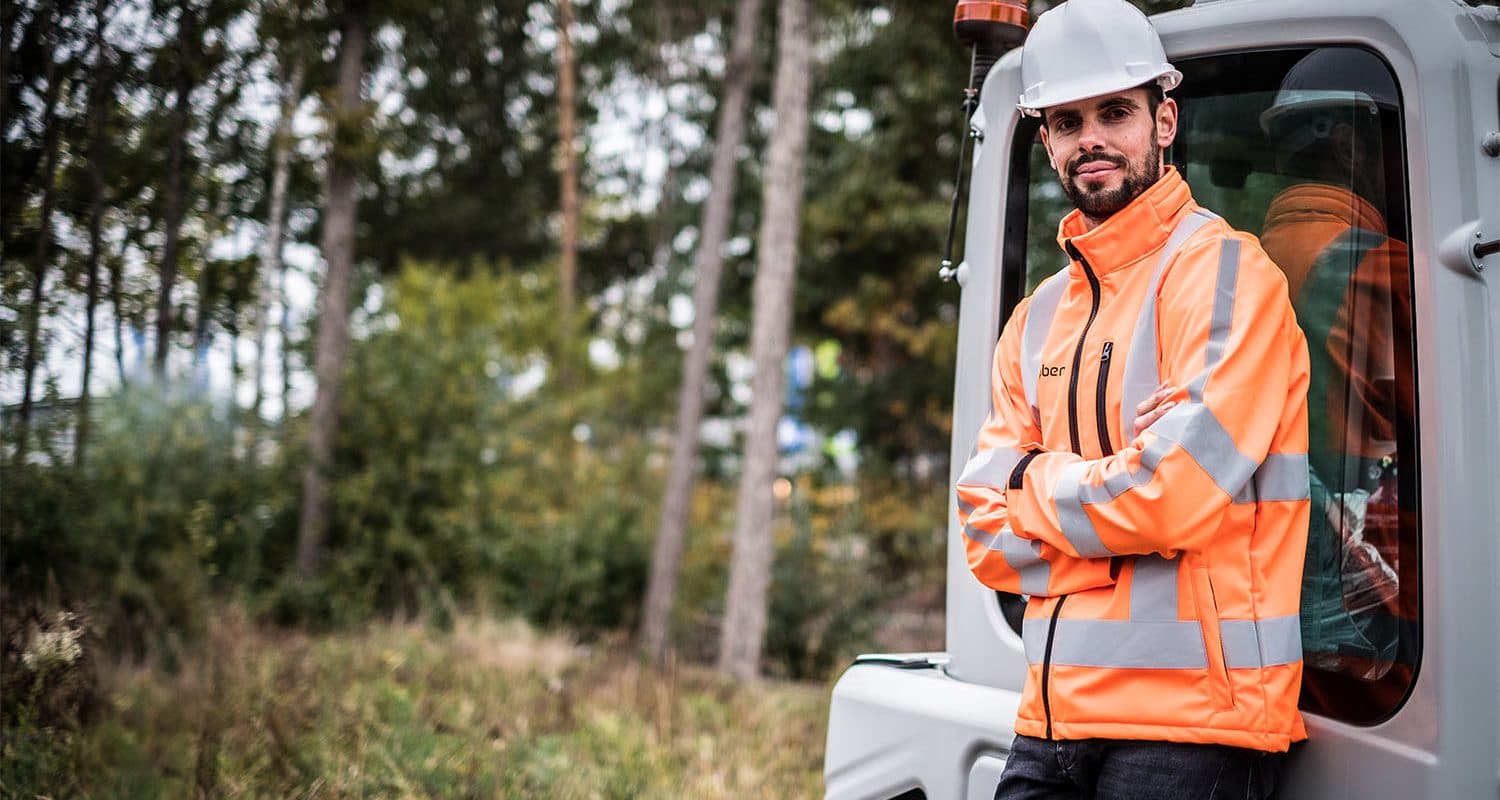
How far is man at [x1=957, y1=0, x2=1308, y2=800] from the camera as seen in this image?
1.67m

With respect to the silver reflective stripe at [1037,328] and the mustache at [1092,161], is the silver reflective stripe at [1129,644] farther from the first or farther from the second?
the mustache at [1092,161]

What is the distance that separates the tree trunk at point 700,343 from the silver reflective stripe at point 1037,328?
9.88 m

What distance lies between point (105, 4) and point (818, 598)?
8590mm

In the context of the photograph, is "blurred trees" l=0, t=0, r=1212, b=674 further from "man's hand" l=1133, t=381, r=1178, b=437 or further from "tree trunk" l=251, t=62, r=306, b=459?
"man's hand" l=1133, t=381, r=1178, b=437

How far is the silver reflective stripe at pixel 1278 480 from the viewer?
5.60 feet

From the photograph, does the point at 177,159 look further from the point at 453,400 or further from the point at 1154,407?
the point at 453,400


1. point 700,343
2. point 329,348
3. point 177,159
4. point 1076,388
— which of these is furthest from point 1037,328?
point 700,343

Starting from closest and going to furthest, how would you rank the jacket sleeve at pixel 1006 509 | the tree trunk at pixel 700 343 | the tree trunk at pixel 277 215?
1. the jacket sleeve at pixel 1006 509
2. the tree trunk at pixel 277 215
3. the tree trunk at pixel 700 343

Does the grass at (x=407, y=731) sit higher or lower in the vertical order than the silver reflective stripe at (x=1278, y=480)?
lower

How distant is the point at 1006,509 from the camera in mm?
1940

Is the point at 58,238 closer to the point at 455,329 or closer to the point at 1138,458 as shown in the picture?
the point at 1138,458

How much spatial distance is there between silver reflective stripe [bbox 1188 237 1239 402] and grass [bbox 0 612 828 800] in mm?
3610

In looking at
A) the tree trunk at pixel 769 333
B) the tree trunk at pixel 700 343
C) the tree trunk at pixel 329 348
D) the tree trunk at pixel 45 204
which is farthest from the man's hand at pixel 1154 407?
the tree trunk at pixel 700 343

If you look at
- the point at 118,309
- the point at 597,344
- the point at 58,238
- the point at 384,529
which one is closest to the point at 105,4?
the point at 58,238
